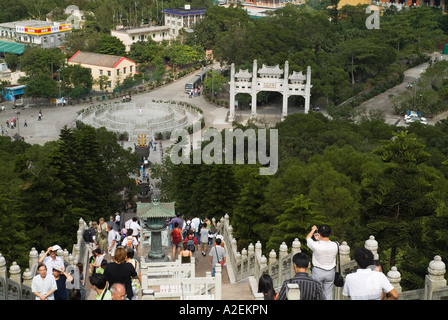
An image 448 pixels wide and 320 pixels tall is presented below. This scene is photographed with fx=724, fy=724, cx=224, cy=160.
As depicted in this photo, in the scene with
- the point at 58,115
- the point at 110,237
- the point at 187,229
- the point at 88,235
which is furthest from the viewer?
the point at 58,115

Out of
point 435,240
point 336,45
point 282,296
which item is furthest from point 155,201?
point 336,45

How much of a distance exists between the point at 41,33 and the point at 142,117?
33.5 metres

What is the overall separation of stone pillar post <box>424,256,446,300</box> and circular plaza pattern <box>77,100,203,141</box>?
47057 millimetres

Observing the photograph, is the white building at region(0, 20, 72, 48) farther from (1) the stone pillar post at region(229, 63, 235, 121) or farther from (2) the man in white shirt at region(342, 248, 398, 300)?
(2) the man in white shirt at region(342, 248, 398, 300)

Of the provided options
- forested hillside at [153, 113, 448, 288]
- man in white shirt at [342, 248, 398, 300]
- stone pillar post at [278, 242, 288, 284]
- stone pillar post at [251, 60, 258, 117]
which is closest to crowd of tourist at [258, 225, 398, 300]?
man in white shirt at [342, 248, 398, 300]

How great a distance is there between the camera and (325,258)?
13227 millimetres

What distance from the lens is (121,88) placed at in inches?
2982

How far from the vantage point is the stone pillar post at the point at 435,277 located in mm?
12914

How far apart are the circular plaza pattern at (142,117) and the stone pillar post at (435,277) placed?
154 ft

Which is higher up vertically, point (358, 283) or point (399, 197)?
point (358, 283)

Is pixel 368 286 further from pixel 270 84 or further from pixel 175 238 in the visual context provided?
pixel 270 84

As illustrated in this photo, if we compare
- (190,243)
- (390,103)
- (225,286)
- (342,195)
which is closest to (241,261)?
(225,286)

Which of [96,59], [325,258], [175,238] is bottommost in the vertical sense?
[96,59]

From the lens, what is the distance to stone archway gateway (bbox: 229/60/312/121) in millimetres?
63781
